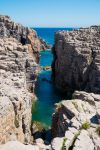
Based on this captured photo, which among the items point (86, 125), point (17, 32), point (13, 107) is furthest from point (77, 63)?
point (86, 125)

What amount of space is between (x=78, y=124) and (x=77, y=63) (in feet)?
158

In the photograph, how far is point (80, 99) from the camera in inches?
2377

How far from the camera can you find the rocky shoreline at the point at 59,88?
42.5 metres

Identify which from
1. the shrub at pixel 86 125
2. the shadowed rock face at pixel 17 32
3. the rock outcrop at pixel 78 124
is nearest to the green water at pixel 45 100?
the shadowed rock face at pixel 17 32

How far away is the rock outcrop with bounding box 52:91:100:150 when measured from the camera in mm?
40219

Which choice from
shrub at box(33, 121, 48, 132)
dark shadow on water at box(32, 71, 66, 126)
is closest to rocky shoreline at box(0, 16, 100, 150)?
dark shadow on water at box(32, 71, 66, 126)

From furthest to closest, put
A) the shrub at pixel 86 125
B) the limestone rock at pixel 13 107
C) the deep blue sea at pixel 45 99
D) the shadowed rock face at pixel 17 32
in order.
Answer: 1. the shadowed rock face at pixel 17 32
2. the deep blue sea at pixel 45 99
3. the shrub at pixel 86 125
4. the limestone rock at pixel 13 107

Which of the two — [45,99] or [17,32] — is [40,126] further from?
[17,32]

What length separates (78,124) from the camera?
47.1 m

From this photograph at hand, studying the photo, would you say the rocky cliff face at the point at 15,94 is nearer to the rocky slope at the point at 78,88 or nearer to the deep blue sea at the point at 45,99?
the deep blue sea at the point at 45,99

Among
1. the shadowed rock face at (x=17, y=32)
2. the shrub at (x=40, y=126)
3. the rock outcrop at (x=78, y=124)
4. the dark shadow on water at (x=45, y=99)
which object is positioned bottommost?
the dark shadow on water at (x=45, y=99)

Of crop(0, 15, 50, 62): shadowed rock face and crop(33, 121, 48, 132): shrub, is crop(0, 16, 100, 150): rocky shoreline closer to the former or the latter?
crop(0, 15, 50, 62): shadowed rock face

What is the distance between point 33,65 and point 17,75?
75.6 feet

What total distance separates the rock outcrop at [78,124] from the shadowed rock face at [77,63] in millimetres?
24008
